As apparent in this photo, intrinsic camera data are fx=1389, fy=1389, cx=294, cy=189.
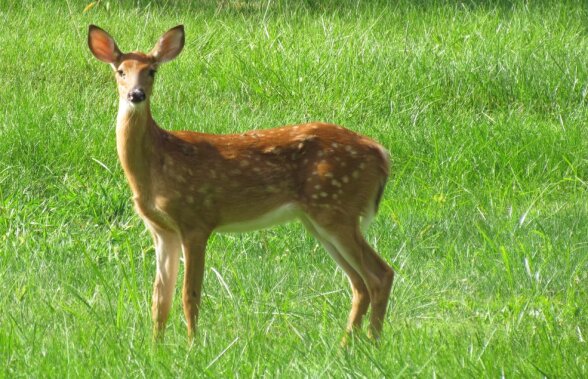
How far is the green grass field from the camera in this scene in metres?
5.14

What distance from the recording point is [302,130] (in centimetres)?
624

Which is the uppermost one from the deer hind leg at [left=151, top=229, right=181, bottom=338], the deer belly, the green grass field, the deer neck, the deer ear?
the deer ear

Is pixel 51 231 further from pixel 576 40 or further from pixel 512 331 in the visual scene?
pixel 576 40

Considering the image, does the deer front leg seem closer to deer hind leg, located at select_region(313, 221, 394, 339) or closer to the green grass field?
the green grass field

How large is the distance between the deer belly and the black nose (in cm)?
71

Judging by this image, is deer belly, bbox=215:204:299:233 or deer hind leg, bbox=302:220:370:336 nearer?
deer hind leg, bbox=302:220:370:336

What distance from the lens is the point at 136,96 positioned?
5.75m

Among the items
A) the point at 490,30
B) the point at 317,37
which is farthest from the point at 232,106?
the point at 490,30

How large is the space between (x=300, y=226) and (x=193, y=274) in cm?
171

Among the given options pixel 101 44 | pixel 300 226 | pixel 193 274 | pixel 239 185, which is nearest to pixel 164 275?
pixel 193 274

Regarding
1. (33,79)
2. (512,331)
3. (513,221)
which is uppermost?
(512,331)

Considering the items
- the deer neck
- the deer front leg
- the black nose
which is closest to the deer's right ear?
the deer neck

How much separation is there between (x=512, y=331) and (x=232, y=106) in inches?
187

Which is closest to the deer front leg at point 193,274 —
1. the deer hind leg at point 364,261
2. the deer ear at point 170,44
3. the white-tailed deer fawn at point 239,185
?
the white-tailed deer fawn at point 239,185
